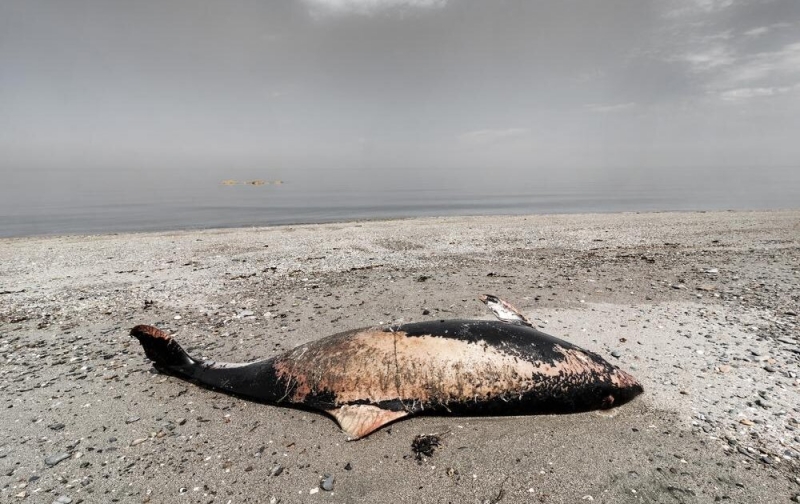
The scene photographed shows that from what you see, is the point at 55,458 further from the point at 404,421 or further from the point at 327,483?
the point at 404,421

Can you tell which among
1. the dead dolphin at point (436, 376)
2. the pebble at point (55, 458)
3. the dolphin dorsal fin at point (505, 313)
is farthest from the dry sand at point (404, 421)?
the dolphin dorsal fin at point (505, 313)

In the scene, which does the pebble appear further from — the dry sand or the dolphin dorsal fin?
the dolphin dorsal fin

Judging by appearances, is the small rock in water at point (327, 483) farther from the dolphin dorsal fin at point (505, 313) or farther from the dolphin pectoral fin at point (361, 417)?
the dolphin dorsal fin at point (505, 313)

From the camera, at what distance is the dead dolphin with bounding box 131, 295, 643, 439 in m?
4.25

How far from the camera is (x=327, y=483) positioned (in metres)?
3.52

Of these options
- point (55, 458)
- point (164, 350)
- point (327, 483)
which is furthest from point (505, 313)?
point (55, 458)

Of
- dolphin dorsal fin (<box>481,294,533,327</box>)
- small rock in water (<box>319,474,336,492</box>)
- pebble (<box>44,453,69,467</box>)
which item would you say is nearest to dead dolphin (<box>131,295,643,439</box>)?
small rock in water (<box>319,474,336,492</box>)

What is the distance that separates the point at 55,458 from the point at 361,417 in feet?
9.44

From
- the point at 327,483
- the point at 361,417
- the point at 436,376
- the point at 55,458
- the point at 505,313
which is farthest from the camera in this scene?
the point at 505,313

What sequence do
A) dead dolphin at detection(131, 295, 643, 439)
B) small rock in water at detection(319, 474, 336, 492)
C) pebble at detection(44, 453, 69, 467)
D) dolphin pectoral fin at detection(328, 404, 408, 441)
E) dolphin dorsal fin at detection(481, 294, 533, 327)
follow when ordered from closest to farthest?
small rock in water at detection(319, 474, 336, 492) < pebble at detection(44, 453, 69, 467) < dolphin pectoral fin at detection(328, 404, 408, 441) < dead dolphin at detection(131, 295, 643, 439) < dolphin dorsal fin at detection(481, 294, 533, 327)

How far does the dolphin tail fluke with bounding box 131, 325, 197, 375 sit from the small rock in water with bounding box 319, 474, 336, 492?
8.65ft

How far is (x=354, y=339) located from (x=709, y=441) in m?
3.66

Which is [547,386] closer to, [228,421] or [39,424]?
[228,421]

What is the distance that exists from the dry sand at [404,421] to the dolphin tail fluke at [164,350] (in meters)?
0.22
